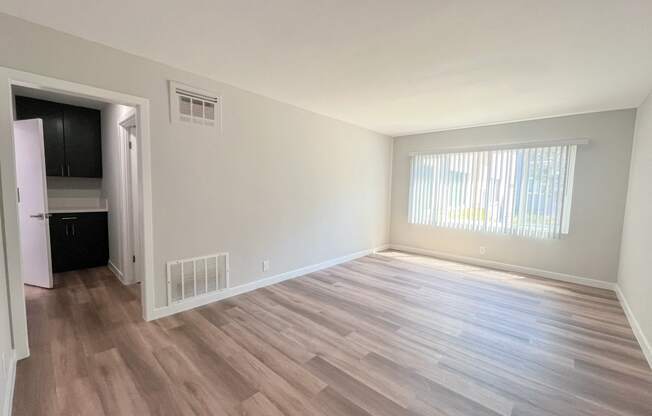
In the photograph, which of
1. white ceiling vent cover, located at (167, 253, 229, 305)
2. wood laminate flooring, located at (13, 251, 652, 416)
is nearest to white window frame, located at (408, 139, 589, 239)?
wood laminate flooring, located at (13, 251, 652, 416)

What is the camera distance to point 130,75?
7.95 feet

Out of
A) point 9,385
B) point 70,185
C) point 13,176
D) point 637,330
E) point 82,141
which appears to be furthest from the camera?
point 70,185

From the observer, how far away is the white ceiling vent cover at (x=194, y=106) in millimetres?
2694

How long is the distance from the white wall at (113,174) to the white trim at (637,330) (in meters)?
5.57

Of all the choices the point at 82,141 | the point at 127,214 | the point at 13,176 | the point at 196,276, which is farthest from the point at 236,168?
the point at 82,141

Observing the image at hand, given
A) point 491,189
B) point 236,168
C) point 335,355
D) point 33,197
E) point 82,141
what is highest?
point 82,141

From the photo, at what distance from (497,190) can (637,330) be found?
2.48m

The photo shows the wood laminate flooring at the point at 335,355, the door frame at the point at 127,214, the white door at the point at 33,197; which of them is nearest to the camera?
the wood laminate flooring at the point at 335,355

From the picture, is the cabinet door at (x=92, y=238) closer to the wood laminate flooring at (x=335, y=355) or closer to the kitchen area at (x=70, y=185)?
the kitchen area at (x=70, y=185)

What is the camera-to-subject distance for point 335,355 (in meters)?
2.19

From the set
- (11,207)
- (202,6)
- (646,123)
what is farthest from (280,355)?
(646,123)

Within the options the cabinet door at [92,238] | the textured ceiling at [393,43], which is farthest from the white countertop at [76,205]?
the textured ceiling at [393,43]

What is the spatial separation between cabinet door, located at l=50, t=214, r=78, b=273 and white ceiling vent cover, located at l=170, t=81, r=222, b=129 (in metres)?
2.76

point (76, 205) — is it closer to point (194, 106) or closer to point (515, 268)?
point (194, 106)
